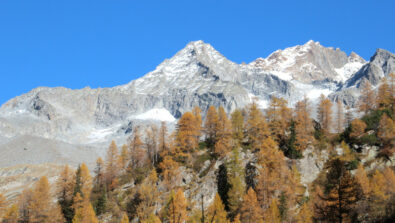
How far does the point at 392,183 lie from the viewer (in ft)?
171

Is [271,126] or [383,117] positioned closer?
[383,117]

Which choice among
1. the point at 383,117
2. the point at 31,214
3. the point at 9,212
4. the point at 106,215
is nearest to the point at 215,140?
the point at 106,215

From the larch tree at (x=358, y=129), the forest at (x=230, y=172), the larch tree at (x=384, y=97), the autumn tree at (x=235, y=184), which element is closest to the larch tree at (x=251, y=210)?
the forest at (x=230, y=172)

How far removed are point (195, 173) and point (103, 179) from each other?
2612 centimetres

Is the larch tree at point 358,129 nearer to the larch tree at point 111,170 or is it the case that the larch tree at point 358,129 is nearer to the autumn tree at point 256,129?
the autumn tree at point 256,129

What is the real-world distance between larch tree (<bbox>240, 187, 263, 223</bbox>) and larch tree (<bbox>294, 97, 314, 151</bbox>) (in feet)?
69.0

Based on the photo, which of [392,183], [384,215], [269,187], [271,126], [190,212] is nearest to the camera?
[384,215]

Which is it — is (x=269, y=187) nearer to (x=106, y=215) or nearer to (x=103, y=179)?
(x=106, y=215)

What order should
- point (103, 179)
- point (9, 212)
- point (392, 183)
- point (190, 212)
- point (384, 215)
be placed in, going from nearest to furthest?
point (384, 215), point (392, 183), point (190, 212), point (9, 212), point (103, 179)

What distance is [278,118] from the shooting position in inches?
3228

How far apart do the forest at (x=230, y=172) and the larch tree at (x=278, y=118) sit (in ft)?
0.82

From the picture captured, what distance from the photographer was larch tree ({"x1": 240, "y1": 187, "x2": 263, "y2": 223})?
5725cm

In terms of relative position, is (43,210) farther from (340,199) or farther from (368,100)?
(368,100)

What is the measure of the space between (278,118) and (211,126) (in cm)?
1685
